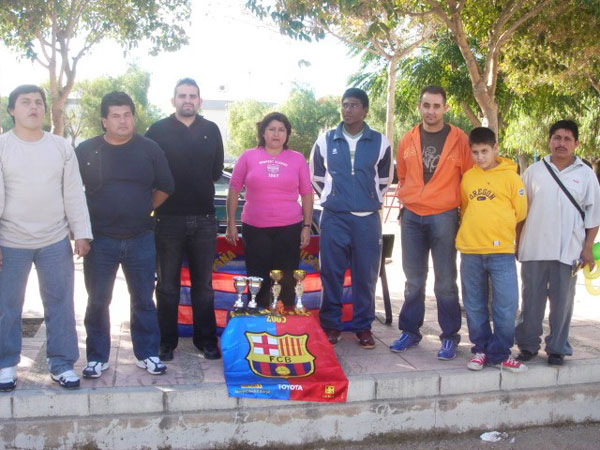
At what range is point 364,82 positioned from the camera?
577 inches

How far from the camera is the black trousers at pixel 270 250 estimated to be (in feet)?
15.6

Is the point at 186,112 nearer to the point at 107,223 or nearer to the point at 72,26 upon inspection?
the point at 107,223

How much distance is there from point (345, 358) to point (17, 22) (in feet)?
18.3

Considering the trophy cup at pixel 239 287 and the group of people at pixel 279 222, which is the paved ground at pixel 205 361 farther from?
the trophy cup at pixel 239 287

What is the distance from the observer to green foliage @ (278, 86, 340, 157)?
45.4 m

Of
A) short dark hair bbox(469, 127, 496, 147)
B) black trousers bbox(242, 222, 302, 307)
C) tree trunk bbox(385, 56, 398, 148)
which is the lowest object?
black trousers bbox(242, 222, 302, 307)

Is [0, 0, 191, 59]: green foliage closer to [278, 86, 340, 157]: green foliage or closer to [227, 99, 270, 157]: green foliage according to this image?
[278, 86, 340, 157]: green foliage

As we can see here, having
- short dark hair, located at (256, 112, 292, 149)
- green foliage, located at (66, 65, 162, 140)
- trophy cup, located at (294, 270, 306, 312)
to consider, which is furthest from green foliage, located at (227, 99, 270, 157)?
trophy cup, located at (294, 270, 306, 312)

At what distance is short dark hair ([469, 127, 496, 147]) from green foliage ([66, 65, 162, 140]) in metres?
38.7

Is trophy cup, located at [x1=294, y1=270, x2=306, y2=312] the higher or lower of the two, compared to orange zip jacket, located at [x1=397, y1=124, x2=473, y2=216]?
lower

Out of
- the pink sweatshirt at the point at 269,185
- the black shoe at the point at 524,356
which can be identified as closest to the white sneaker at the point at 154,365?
the pink sweatshirt at the point at 269,185

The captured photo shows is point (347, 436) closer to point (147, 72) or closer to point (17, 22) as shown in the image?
point (17, 22)

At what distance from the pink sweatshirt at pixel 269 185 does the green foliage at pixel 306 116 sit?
40.0 meters

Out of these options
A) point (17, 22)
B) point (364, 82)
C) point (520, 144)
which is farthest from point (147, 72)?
point (17, 22)
